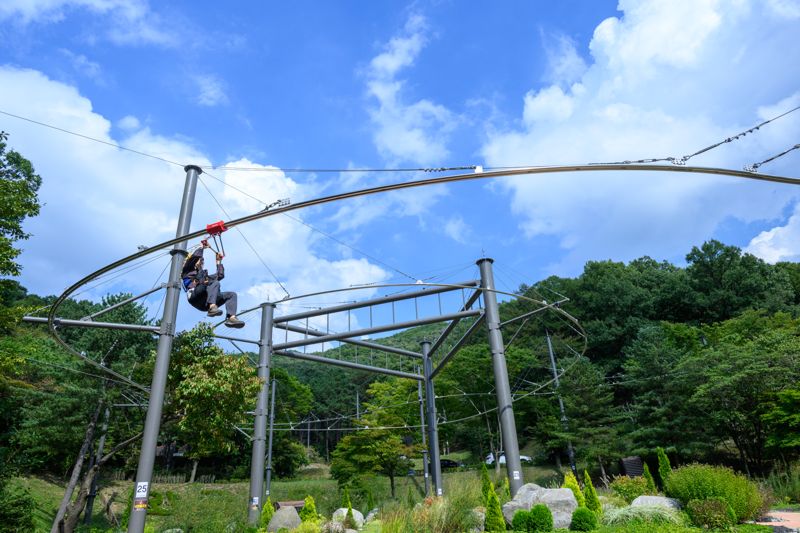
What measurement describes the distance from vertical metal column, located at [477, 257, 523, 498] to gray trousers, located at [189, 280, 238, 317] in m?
6.25

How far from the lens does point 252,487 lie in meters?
15.1

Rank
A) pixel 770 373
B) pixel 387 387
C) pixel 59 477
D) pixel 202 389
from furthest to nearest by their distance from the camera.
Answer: pixel 387 387 < pixel 59 477 < pixel 770 373 < pixel 202 389

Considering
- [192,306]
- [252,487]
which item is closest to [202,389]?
[192,306]

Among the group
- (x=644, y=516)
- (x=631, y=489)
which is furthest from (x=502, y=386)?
(x=631, y=489)

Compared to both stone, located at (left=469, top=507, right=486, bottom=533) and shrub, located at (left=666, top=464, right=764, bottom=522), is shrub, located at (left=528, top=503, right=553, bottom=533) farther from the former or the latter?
shrub, located at (left=666, top=464, right=764, bottom=522)

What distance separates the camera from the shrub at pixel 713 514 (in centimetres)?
1039

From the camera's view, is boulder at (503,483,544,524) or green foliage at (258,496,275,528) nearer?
boulder at (503,483,544,524)

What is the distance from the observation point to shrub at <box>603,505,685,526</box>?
1096 cm

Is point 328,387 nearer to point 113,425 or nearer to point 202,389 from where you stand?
point 113,425

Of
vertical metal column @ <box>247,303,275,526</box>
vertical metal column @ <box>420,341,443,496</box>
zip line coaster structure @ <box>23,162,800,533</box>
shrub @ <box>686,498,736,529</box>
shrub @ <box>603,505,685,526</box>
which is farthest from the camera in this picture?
vertical metal column @ <box>420,341,443,496</box>

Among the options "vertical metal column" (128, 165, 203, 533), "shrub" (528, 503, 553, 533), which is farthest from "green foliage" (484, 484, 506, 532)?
"vertical metal column" (128, 165, 203, 533)

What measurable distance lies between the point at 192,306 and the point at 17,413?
33.9 meters

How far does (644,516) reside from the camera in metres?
11.4

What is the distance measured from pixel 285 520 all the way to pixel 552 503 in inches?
311
